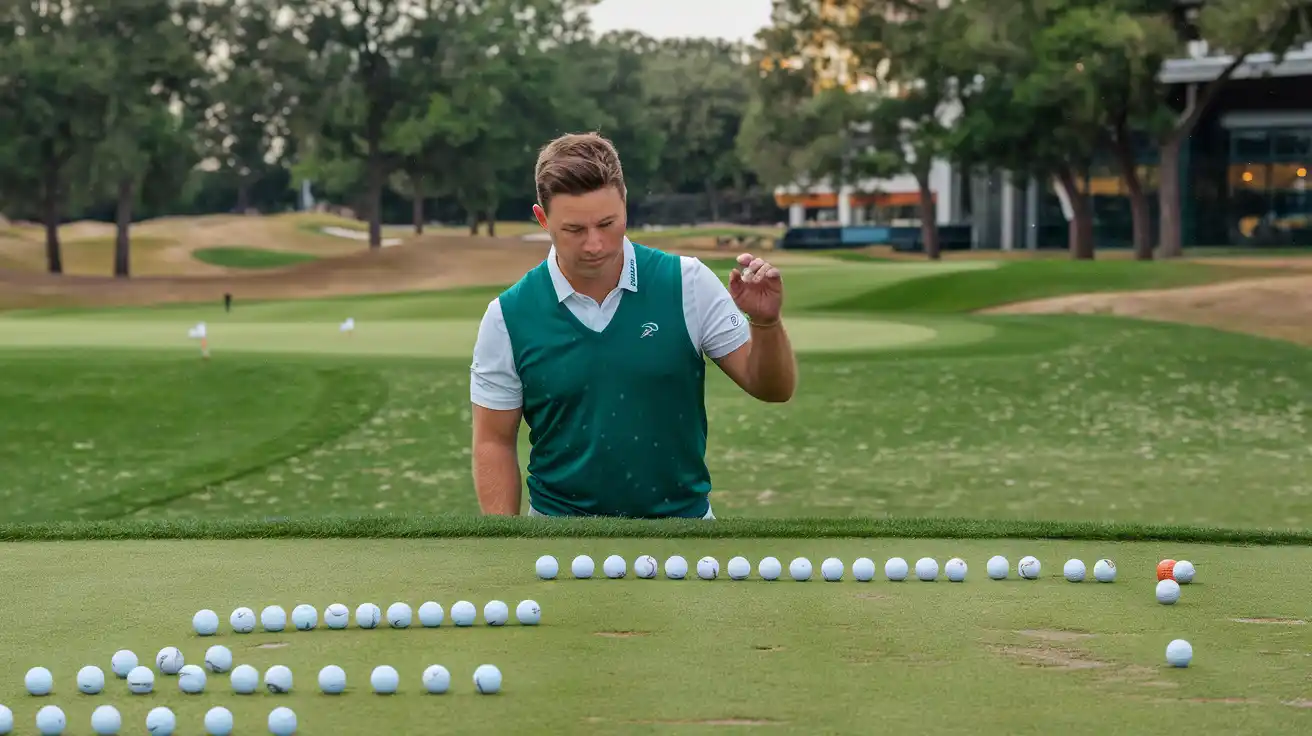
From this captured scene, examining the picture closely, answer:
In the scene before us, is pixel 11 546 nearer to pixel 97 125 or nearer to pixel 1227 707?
pixel 1227 707

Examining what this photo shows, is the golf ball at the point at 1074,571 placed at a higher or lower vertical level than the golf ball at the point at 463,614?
lower

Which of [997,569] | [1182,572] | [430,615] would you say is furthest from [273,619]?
[1182,572]

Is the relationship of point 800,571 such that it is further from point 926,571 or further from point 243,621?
point 243,621

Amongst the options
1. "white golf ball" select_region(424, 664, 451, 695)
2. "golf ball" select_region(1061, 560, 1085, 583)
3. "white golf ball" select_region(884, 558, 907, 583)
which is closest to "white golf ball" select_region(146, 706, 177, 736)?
"white golf ball" select_region(424, 664, 451, 695)

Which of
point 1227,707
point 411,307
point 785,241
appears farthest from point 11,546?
point 785,241

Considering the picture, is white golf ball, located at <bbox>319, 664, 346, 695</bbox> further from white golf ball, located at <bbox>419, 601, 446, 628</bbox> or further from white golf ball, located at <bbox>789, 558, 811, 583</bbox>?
white golf ball, located at <bbox>789, 558, 811, 583</bbox>

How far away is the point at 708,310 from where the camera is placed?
6242 millimetres

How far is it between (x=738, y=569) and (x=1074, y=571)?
107 centimetres

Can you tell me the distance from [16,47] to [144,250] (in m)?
24.5

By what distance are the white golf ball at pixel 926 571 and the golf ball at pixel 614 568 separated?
3.05 feet

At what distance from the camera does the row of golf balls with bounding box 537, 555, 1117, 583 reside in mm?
5602

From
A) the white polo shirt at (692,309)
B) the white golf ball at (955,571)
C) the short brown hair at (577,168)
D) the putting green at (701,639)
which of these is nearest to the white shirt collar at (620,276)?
the white polo shirt at (692,309)

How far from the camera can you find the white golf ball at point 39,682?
4105mm

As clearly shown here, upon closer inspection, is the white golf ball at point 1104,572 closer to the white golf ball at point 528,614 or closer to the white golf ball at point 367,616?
the white golf ball at point 528,614
